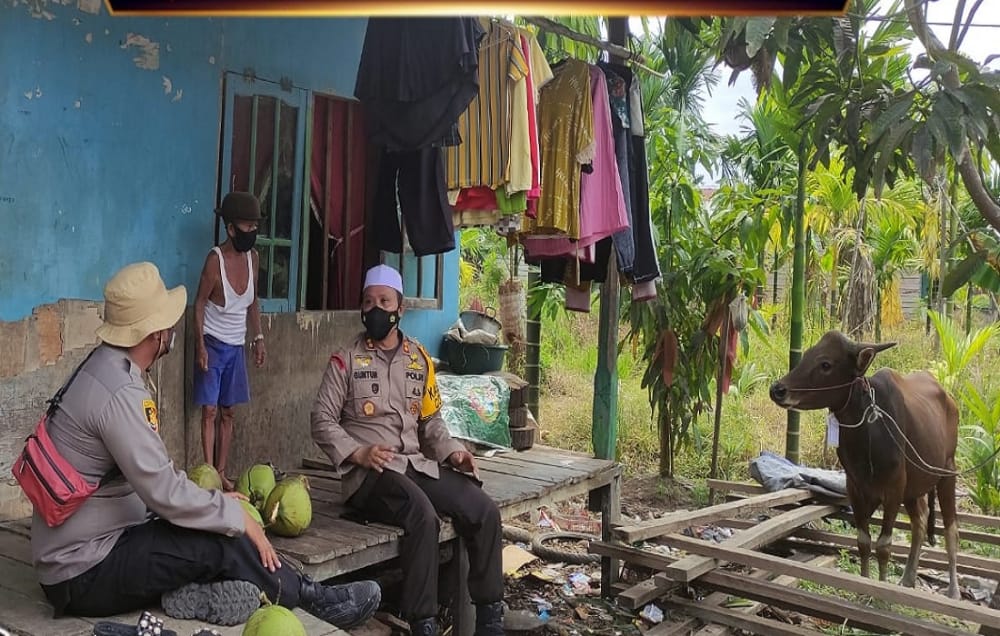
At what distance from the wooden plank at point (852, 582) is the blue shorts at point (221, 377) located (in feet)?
8.75

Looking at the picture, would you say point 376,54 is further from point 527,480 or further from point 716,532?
point 716,532

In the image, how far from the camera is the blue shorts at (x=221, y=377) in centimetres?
469

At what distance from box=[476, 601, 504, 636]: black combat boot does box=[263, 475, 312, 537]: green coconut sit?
958 millimetres

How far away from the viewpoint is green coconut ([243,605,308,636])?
2.74m

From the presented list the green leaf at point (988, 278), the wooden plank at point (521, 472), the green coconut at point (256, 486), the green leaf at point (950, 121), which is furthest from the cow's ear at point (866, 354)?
the green coconut at point (256, 486)

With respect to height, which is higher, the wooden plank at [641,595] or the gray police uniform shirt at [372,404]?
the gray police uniform shirt at [372,404]

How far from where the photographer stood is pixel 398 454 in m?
4.36

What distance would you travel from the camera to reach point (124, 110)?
177 inches

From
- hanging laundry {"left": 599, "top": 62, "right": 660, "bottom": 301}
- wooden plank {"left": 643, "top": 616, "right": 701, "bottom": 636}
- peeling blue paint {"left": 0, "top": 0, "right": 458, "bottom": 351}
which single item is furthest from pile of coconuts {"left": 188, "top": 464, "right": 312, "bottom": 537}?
hanging laundry {"left": 599, "top": 62, "right": 660, "bottom": 301}

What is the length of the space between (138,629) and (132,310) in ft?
3.37

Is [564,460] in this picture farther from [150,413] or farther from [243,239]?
[150,413]

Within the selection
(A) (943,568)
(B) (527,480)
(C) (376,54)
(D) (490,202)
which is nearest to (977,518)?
(A) (943,568)

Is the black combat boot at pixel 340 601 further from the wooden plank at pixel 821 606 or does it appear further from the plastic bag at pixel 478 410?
the plastic bag at pixel 478 410

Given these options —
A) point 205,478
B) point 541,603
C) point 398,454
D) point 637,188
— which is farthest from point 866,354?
point 205,478
